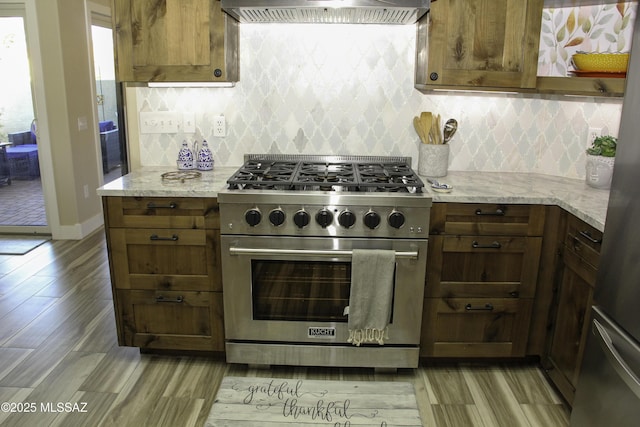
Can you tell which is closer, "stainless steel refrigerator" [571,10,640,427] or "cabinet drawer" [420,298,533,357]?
"stainless steel refrigerator" [571,10,640,427]

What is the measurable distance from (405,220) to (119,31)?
5.55ft

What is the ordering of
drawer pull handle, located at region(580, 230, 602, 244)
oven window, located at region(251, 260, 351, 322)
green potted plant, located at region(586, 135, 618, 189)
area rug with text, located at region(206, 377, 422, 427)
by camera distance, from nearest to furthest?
drawer pull handle, located at region(580, 230, 602, 244)
area rug with text, located at region(206, 377, 422, 427)
oven window, located at region(251, 260, 351, 322)
green potted plant, located at region(586, 135, 618, 189)

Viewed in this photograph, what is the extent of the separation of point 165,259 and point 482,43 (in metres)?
1.91

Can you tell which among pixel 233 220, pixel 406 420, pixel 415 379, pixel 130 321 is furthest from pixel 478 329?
pixel 130 321

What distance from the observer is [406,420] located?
2236mm

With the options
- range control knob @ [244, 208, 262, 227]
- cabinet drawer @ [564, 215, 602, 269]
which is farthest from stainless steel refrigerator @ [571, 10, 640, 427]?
range control knob @ [244, 208, 262, 227]

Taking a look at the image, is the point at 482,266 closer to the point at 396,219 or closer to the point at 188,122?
the point at 396,219

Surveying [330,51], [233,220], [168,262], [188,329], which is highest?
[330,51]

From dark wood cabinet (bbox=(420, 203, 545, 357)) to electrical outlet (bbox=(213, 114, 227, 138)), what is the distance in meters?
1.32

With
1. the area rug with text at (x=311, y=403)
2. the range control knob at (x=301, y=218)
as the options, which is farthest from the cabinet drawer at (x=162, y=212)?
the area rug with text at (x=311, y=403)

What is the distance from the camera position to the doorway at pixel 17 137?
4414 millimetres

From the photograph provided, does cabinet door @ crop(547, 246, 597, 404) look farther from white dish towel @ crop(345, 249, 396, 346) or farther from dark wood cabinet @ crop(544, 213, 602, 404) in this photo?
white dish towel @ crop(345, 249, 396, 346)

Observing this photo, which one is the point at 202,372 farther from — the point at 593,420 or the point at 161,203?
the point at 593,420

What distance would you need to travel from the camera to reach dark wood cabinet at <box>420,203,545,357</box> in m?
2.41
